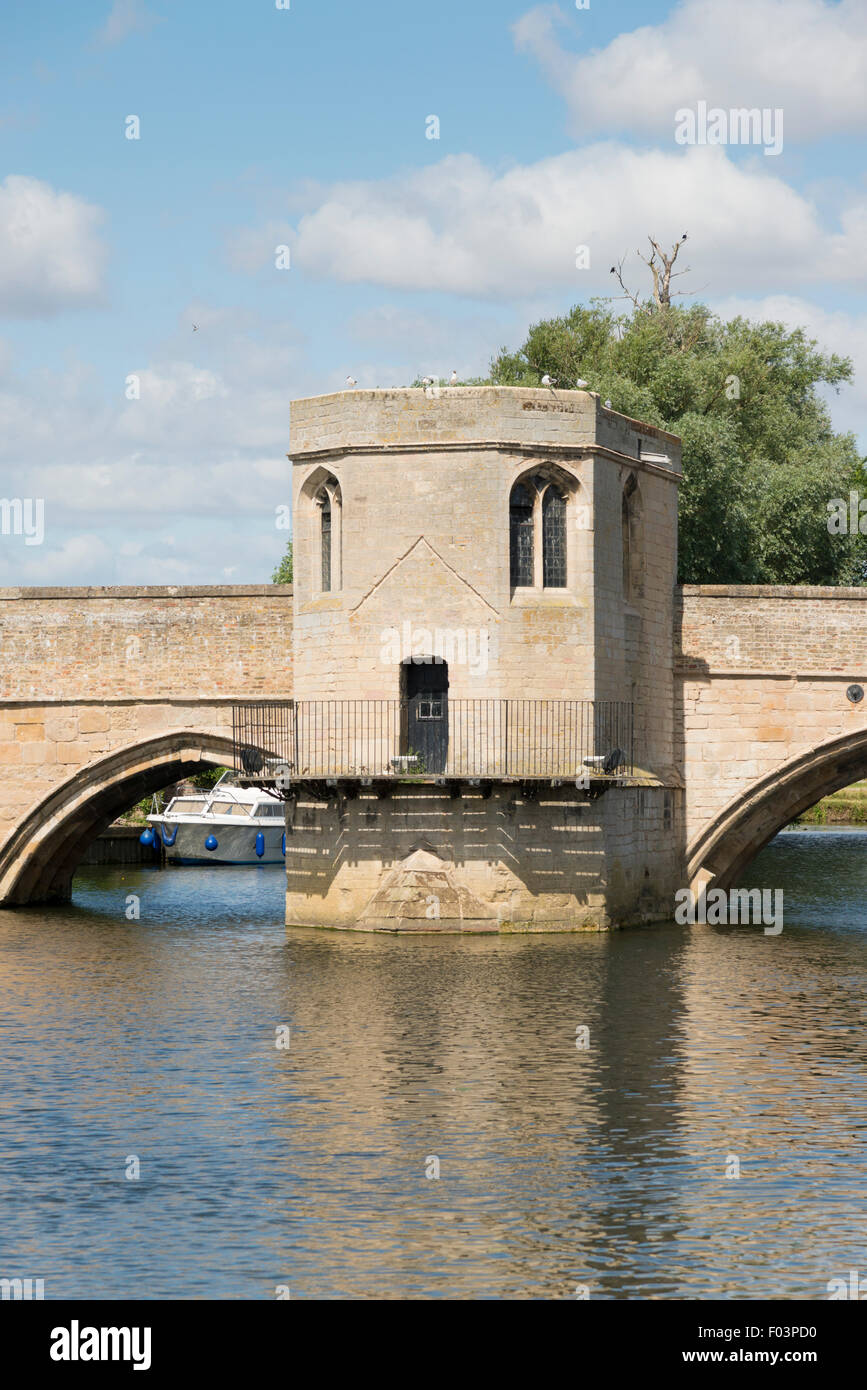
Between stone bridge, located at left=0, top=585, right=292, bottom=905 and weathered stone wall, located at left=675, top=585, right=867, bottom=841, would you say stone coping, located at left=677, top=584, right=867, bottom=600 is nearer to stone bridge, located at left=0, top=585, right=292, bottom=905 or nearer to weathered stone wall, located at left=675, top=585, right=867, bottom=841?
weathered stone wall, located at left=675, top=585, right=867, bottom=841

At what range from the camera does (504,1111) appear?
18.2 m

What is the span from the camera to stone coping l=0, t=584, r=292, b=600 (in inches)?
1364

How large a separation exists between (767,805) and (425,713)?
7.26m

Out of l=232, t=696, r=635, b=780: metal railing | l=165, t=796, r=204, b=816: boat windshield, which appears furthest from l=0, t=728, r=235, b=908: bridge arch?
l=165, t=796, r=204, b=816: boat windshield

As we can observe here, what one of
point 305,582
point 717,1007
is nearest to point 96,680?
point 305,582

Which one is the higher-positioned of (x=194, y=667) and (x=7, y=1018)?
(x=194, y=667)

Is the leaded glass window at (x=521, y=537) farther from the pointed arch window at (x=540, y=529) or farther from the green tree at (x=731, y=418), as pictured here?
the green tree at (x=731, y=418)

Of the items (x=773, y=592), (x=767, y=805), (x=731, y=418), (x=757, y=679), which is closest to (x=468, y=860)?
(x=757, y=679)

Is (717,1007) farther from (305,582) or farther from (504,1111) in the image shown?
(305,582)

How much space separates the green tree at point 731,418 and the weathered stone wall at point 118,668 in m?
13.7

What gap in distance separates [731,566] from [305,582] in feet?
51.8

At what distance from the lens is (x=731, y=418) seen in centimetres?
5019

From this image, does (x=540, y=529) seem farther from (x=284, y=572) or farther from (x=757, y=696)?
(x=284, y=572)

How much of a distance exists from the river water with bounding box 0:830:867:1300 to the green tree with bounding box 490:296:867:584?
16.7 metres
